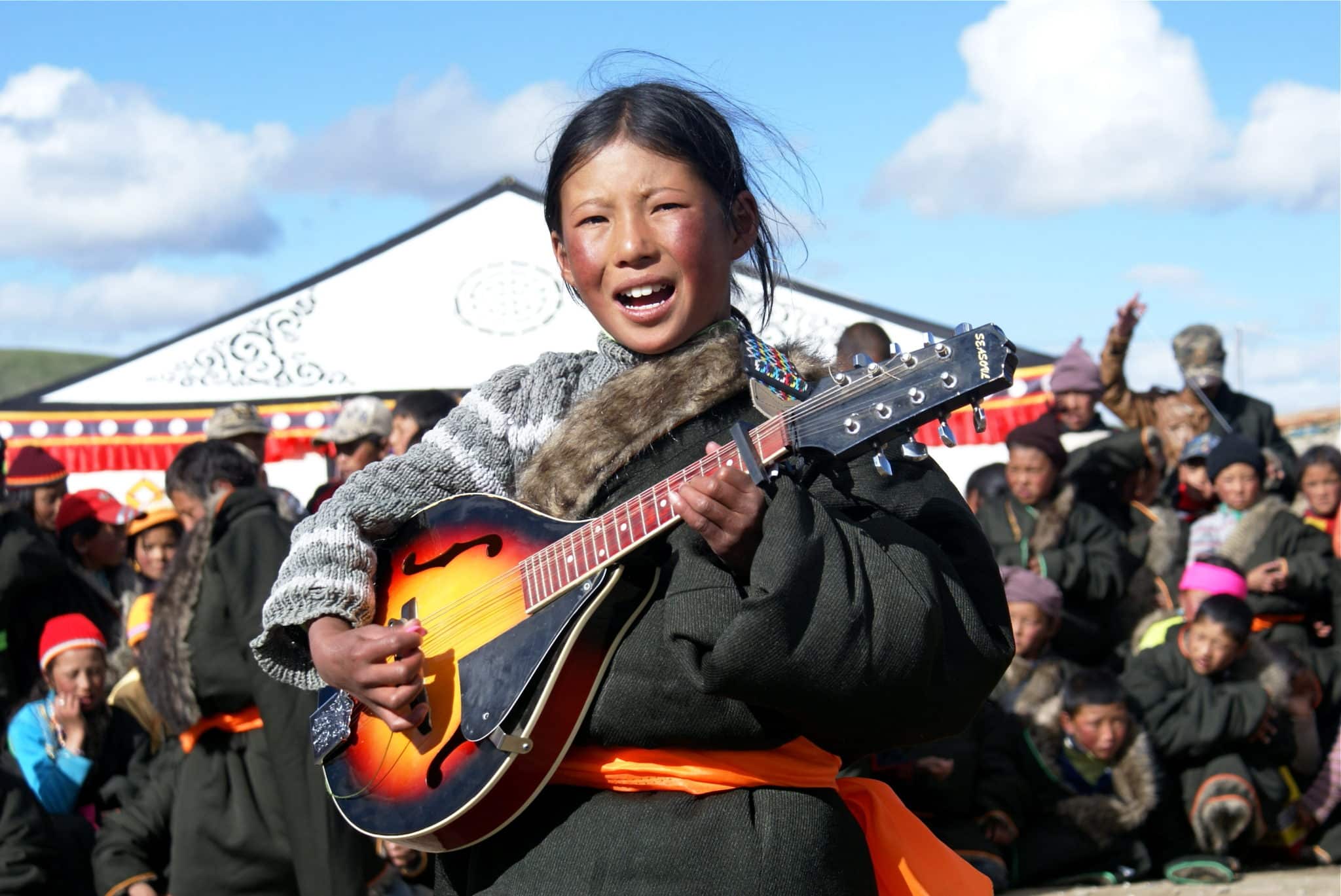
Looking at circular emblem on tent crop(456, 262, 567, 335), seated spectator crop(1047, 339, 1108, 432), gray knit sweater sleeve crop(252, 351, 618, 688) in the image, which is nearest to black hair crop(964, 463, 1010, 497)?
seated spectator crop(1047, 339, 1108, 432)

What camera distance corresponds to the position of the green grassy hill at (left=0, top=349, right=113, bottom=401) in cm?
5875

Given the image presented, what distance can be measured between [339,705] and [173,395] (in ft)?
32.2

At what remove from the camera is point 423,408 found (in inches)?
231

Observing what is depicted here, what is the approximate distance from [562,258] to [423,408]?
3.64 metres

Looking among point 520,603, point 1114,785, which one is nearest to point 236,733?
point 520,603

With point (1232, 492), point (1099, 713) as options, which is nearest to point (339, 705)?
point (1099, 713)

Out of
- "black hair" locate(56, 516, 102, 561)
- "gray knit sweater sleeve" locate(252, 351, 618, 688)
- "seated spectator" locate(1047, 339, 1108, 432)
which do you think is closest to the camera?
"gray knit sweater sleeve" locate(252, 351, 618, 688)

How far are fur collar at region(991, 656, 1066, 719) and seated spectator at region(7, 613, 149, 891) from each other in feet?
12.2

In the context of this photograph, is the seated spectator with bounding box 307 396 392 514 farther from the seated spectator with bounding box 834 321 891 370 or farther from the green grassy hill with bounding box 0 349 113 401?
the green grassy hill with bounding box 0 349 113 401

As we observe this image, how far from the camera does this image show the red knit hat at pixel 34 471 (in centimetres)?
757

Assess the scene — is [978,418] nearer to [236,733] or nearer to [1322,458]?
[236,733]

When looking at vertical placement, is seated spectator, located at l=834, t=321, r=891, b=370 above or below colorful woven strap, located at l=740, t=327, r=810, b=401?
above

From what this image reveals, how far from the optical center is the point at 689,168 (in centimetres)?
218

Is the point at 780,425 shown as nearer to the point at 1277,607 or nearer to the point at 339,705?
the point at 339,705
